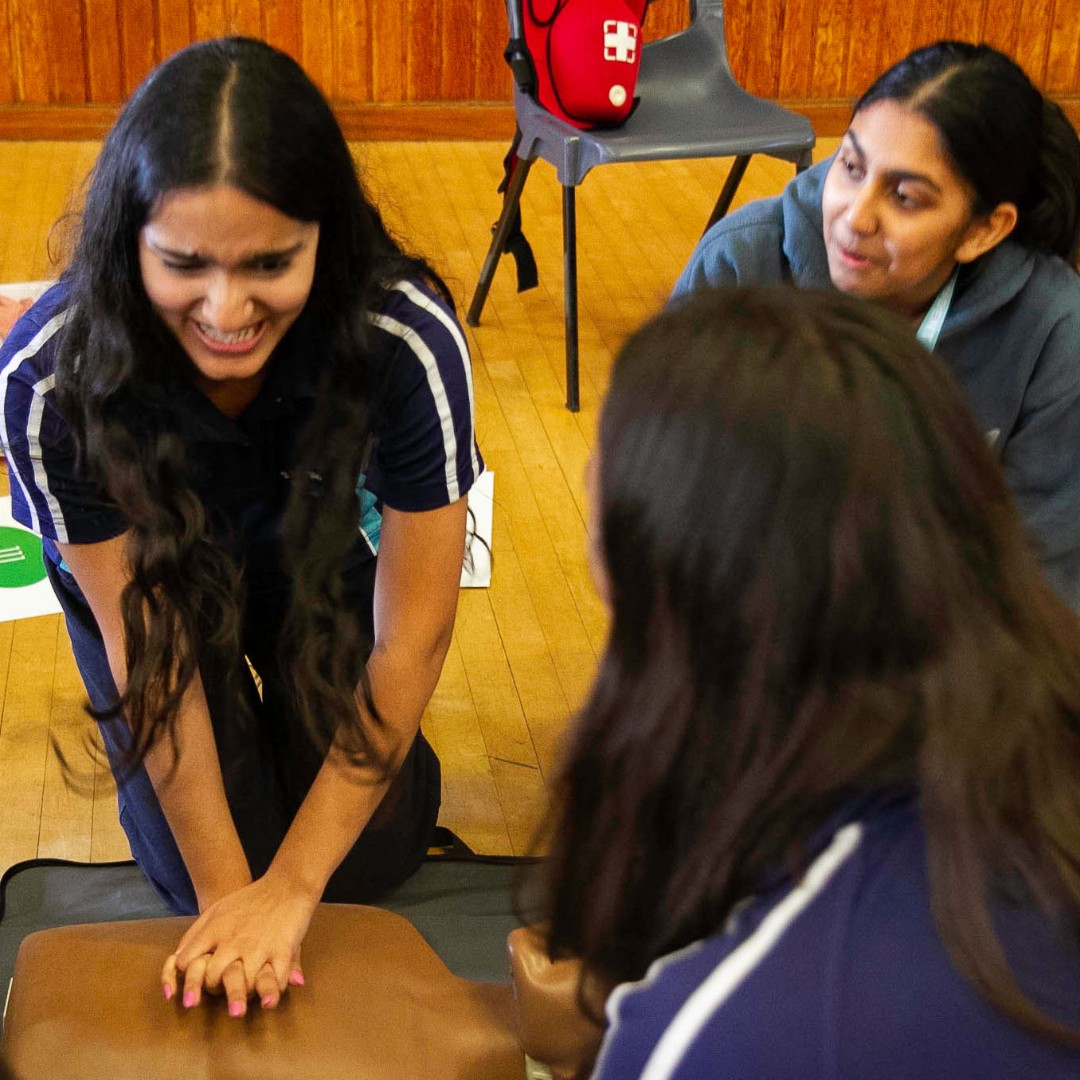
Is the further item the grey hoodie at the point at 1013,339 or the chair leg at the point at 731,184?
the chair leg at the point at 731,184

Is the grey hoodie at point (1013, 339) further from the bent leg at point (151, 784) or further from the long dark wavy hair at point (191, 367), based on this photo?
the bent leg at point (151, 784)

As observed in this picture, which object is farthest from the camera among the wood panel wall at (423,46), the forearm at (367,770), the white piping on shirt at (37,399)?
the wood panel wall at (423,46)

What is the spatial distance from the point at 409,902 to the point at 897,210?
3.01 feet

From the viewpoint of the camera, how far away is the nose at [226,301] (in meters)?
1.04

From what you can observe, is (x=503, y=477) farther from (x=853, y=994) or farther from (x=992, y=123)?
(x=853, y=994)

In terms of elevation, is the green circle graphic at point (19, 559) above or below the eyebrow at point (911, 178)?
below

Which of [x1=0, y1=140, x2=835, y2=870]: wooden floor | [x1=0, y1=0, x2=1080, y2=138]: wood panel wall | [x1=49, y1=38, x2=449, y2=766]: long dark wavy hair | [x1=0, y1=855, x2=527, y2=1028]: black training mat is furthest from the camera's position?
[x1=0, y1=0, x2=1080, y2=138]: wood panel wall

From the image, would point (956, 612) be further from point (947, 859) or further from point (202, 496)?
point (202, 496)

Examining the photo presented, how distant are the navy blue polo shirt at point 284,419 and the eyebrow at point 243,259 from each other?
0.10 m

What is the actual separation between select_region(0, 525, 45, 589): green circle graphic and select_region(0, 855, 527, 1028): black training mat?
68 centimetres

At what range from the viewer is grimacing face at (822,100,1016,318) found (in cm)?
145

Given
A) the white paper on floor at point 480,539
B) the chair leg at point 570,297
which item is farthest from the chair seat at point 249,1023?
the chair leg at point 570,297

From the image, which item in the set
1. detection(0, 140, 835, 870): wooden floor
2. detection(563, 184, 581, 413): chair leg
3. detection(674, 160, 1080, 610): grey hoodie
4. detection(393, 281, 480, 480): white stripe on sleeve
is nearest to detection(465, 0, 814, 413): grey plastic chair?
detection(563, 184, 581, 413): chair leg

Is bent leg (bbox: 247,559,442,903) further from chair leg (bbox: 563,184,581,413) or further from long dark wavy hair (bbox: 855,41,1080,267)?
chair leg (bbox: 563,184,581,413)
